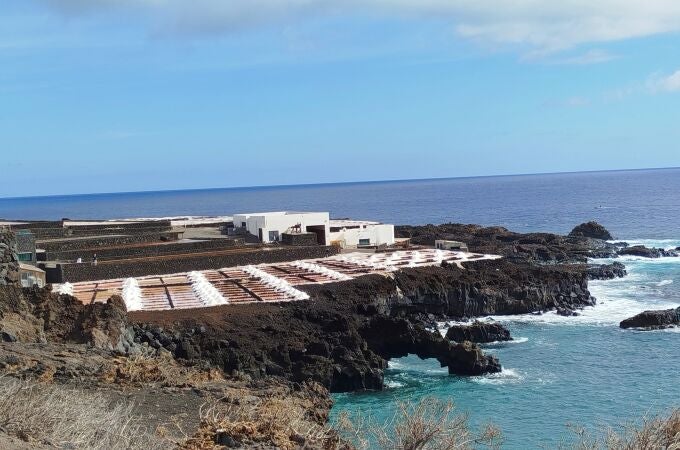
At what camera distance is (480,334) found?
3244cm

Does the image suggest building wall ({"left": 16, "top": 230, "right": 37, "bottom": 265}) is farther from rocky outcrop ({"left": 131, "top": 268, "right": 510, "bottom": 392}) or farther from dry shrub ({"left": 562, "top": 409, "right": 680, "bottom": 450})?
dry shrub ({"left": 562, "top": 409, "right": 680, "bottom": 450})

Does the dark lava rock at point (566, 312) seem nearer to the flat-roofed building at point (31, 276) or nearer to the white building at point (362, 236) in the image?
the white building at point (362, 236)

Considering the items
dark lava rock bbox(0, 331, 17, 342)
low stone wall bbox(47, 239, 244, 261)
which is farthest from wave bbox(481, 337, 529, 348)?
low stone wall bbox(47, 239, 244, 261)

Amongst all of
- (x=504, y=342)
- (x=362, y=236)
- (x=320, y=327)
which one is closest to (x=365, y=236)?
(x=362, y=236)

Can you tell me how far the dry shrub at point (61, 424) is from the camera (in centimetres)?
952

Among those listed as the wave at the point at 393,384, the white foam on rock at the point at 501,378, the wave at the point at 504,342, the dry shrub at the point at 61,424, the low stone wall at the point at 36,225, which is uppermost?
the low stone wall at the point at 36,225

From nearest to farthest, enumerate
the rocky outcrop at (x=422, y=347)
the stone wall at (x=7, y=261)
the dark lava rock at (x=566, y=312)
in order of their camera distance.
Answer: the stone wall at (x=7, y=261), the rocky outcrop at (x=422, y=347), the dark lava rock at (x=566, y=312)

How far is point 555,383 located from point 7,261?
19.0 meters

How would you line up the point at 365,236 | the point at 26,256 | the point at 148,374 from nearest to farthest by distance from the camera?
the point at 148,374
the point at 26,256
the point at 365,236

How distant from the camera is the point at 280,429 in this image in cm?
1132

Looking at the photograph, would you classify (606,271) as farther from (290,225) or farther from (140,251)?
(140,251)

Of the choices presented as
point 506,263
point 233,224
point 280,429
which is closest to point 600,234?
point 506,263

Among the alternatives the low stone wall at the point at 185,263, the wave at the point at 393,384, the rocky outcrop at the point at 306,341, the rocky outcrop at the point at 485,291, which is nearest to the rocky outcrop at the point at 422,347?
the rocky outcrop at the point at 306,341

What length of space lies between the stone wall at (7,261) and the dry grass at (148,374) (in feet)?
25.7
